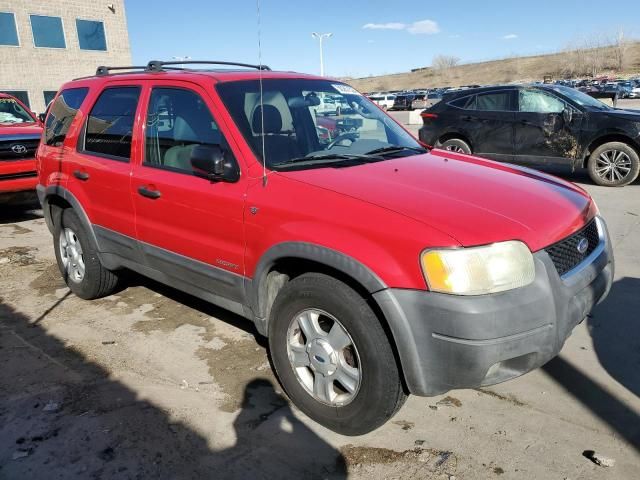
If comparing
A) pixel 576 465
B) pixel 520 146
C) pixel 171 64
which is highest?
pixel 171 64

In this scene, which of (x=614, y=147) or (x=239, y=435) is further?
(x=614, y=147)

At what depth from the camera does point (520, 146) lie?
31.4 ft

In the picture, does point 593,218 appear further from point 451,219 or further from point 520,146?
point 520,146

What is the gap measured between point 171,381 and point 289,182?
4.98ft

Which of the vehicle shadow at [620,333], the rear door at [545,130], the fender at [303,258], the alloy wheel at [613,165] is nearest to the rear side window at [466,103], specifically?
the rear door at [545,130]

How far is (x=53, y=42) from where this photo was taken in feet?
82.7

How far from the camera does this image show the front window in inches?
127

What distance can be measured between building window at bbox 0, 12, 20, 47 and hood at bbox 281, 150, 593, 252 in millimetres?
26251

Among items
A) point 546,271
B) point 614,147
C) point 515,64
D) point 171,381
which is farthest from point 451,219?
point 515,64

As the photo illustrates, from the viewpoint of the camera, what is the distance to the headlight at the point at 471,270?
7.57 ft

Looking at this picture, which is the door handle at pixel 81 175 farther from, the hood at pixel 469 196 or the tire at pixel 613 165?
the tire at pixel 613 165

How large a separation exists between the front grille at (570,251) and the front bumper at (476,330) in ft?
0.37

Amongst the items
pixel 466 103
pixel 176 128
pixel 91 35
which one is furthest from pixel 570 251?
pixel 91 35

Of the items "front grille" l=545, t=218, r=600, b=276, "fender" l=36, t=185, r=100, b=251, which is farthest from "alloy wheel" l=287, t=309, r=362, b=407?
"fender" l=36, t=185, r=100, b=251
